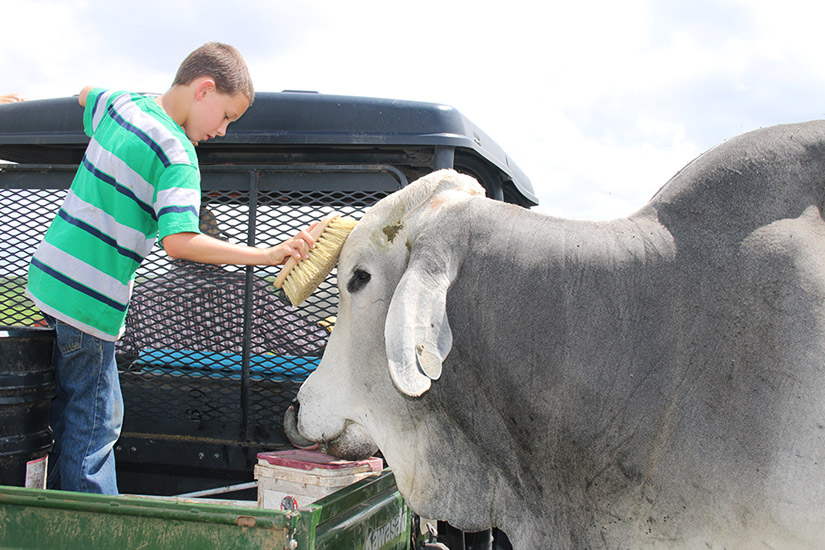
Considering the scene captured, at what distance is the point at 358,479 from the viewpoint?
2.78 meters

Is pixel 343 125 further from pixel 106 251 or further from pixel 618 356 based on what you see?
pixel 618 356

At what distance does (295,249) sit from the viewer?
255cm

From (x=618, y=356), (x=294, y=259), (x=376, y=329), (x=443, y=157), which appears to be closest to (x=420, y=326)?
(x=376, y=329)

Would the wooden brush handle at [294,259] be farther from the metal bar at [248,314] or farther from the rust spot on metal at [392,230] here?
the metal bar at [248,314]

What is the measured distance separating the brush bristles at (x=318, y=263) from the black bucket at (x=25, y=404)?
924 millimetres

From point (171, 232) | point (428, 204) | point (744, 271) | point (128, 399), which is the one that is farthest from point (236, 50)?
point (744, 271)

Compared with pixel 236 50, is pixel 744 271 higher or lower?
lower

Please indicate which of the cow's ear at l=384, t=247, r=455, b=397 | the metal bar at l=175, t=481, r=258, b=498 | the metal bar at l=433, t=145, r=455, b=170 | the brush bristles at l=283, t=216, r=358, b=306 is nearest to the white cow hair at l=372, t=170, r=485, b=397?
the cow's ear at l=384, t=247, r=455, b=397

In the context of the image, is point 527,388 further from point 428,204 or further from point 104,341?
point 104,341

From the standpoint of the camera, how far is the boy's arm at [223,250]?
2.50 m

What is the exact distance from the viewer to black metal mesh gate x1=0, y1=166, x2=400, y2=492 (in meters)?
3.03

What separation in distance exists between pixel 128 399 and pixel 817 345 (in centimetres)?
255

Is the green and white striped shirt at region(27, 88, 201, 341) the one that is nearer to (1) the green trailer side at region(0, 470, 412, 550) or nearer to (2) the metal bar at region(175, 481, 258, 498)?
(1) the green trailer side at region(0, 470, 412, 550)

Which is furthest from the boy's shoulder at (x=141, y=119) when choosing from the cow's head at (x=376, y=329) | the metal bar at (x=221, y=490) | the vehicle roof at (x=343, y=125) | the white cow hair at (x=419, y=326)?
the metal bar at (x=221, y=490)
